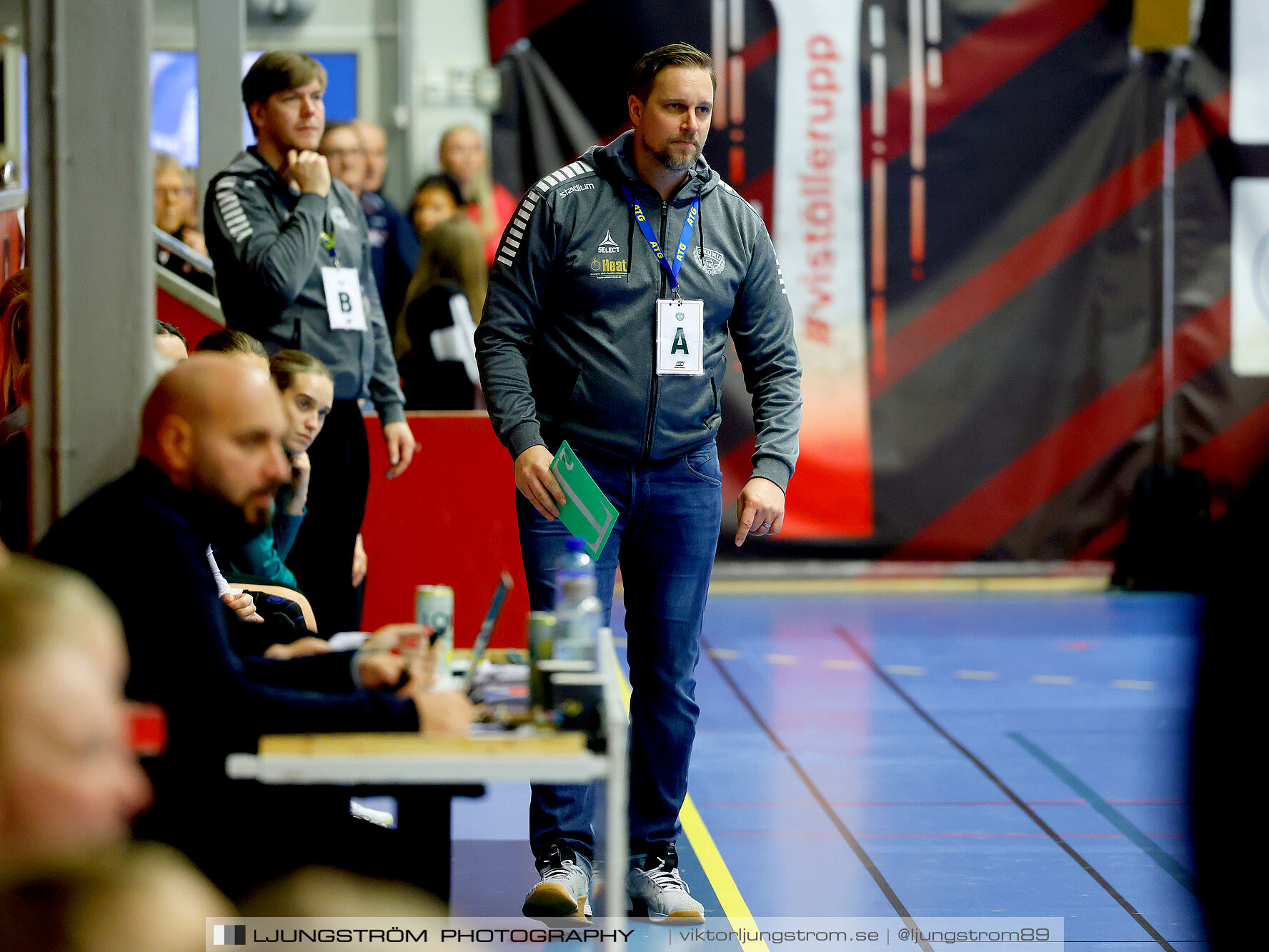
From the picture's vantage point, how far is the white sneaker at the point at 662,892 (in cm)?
400

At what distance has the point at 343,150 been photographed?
7.08 metres

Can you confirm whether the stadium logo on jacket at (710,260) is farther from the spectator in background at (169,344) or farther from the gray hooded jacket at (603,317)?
the spectator in background at (169,344)

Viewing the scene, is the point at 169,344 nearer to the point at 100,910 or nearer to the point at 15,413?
the point at 15,413

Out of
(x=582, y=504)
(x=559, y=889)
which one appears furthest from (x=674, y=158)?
(x=559, y=889)


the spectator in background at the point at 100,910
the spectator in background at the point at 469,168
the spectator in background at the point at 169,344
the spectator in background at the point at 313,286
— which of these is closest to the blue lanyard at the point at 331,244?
the spectator in background at the point at 313,286

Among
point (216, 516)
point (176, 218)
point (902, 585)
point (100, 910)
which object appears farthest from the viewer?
point (902, 585)

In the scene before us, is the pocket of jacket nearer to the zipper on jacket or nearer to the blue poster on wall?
the zipper on jacket

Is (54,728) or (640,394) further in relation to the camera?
(640,394)

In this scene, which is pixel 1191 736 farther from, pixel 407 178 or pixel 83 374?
pixel 407 178

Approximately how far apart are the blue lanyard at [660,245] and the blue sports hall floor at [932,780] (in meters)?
1.73

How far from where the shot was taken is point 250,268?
15.5ft

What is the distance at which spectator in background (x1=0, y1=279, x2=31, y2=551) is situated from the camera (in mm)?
4027

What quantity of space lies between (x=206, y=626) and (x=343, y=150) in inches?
194

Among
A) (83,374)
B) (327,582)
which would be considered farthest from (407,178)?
(83,374)
